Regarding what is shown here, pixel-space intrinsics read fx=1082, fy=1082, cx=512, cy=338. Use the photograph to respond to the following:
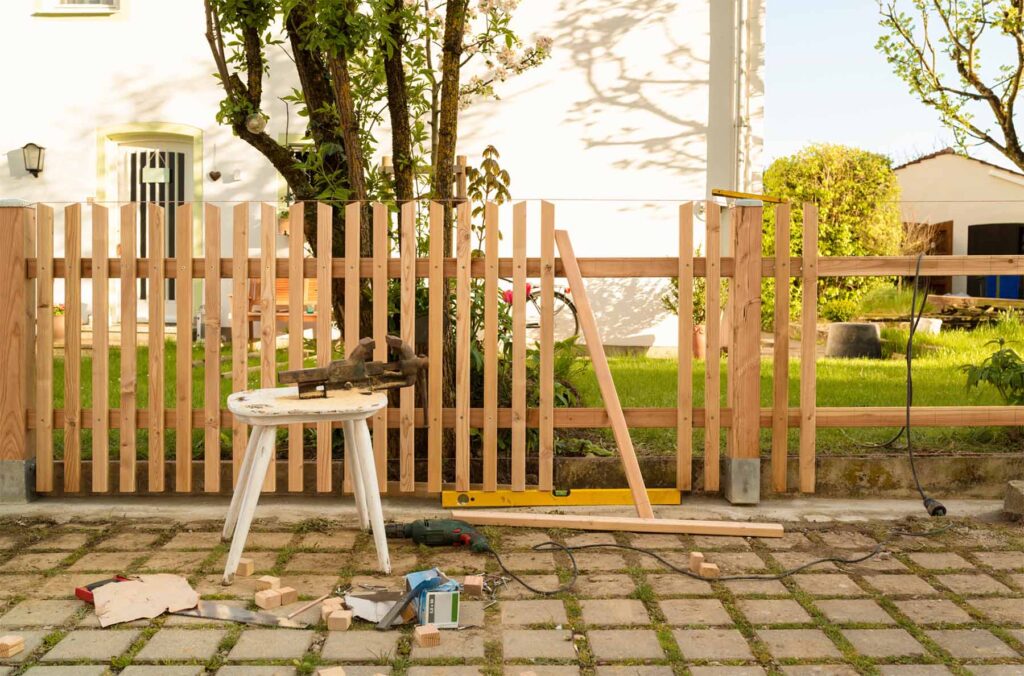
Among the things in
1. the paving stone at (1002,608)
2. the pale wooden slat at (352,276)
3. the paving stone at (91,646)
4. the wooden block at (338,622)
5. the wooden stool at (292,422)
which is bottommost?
the paving stone at (91,646)

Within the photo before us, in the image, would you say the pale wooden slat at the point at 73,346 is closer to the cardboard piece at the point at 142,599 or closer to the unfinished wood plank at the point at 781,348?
the cardboard piece at the point at 142,599

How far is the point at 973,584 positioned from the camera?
4.03 meters

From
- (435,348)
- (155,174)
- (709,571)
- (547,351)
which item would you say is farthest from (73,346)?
(155,174)

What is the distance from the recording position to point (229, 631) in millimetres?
3484

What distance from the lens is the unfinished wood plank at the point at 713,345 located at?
5047 mm

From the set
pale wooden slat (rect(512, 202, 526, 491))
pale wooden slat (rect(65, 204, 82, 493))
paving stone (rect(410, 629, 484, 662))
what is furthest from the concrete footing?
paving stone (rect(410, 629, 484, 662))

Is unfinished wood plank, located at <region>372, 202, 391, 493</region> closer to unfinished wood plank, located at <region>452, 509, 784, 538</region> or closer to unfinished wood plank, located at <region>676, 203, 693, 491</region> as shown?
unfinished wood plank, located at <region>452, 509, 784, 538</region>

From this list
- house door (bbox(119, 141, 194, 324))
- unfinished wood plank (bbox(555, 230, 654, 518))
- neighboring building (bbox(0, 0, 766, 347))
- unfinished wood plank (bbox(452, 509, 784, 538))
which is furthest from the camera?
house door (bbox(119, 141, 194, 324))

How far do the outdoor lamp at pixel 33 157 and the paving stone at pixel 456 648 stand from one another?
10.4m

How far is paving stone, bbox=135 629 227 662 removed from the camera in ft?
10.7

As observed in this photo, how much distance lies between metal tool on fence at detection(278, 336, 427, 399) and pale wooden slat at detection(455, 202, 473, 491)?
76 centimetres

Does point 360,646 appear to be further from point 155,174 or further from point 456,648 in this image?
point 155,174

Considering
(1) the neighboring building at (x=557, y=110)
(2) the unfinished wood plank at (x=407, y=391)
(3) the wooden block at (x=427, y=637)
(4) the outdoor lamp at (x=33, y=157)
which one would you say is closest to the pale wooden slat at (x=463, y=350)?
(2) the unfinished wood plank at (x=407, y=391)

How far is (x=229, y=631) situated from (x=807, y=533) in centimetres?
255
